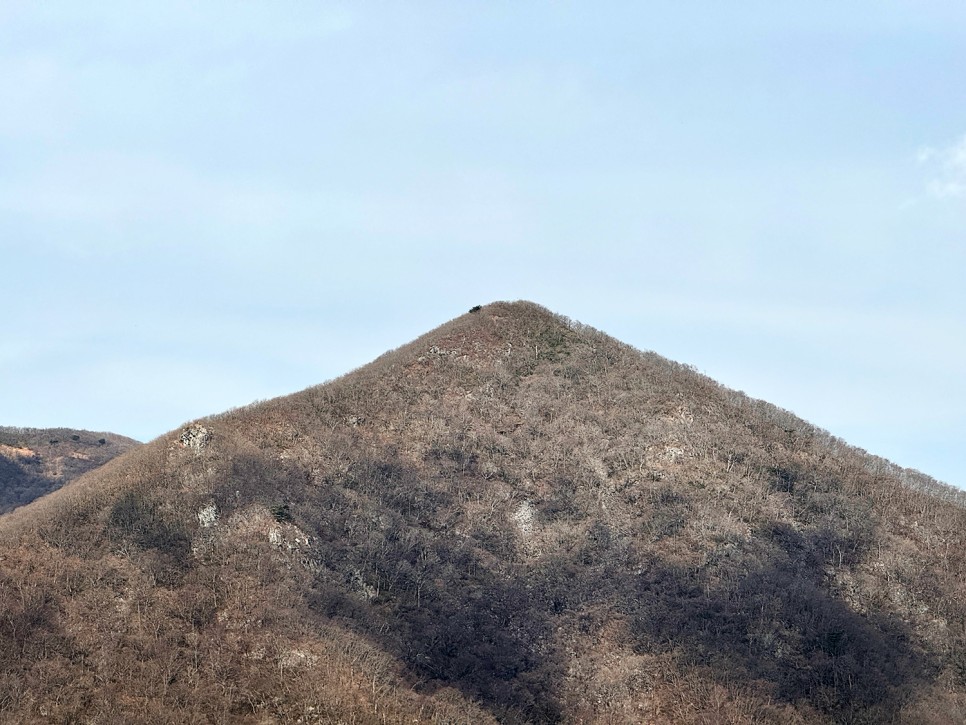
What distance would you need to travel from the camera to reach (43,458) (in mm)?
100875

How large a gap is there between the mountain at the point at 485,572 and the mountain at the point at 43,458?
58.0 metres

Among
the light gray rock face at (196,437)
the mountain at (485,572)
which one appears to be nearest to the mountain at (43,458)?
the light gray rock face at (196,437)

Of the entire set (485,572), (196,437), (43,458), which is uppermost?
(196,437)

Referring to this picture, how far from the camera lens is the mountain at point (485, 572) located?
28.6m

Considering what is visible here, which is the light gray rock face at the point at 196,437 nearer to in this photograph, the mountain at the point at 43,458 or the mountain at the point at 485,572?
the mountain at the point at 485,572

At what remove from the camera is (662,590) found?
37625 mm

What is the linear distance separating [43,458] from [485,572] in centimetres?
8634

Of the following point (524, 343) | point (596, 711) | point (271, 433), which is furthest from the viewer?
point (524, 343)

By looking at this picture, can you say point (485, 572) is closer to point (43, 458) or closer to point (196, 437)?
point (196, 437)

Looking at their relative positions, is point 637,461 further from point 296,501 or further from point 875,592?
point 296,501

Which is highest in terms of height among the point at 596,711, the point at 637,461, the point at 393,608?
the point at 637,461

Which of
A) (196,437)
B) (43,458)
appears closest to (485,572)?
(196,437)

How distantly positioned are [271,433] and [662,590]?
24.7 metres

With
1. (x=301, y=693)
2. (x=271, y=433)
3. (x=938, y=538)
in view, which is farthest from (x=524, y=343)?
(x=301, y=693)
